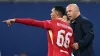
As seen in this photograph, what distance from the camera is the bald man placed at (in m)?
4.98

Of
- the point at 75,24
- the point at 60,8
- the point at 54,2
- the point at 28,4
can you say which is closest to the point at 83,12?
the point at 54,2

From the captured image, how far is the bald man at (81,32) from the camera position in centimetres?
498

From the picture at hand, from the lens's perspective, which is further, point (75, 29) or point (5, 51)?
point (5, 51)

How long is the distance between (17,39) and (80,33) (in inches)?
95.5

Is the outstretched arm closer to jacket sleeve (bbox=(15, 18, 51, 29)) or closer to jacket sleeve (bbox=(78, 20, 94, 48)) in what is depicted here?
jacket sleeve (bbox=(15, 18, 51, 29))

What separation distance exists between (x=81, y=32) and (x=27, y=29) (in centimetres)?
236

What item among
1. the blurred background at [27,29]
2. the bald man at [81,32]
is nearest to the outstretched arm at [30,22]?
the bald man at [81,32]

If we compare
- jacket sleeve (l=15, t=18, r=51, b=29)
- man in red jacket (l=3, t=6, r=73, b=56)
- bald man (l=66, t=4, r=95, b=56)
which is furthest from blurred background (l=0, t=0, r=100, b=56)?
jacket sleeve (l=15, t=18, r=51, b=29)

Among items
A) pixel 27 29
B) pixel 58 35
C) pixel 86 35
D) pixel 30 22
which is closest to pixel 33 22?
pixel 30 22

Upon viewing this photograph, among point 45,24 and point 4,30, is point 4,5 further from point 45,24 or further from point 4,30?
point 45,24

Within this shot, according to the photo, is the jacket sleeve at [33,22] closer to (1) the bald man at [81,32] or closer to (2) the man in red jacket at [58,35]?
(2) the man in red jacket at [58,35]

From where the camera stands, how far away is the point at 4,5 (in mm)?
7285

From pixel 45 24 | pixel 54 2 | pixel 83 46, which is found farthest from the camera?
pixel 54 2

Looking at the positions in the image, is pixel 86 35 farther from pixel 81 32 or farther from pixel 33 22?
pixel 33 22
